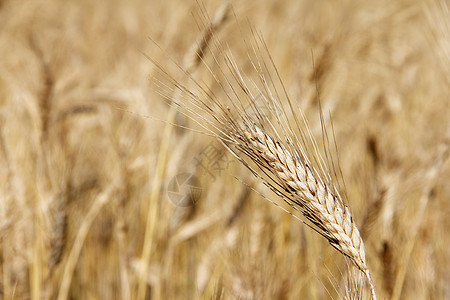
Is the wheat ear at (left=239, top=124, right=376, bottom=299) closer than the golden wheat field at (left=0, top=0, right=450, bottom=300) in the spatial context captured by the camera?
Yes

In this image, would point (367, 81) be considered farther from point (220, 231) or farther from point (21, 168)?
point (21, 168)

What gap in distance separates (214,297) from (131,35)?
2.56 meters

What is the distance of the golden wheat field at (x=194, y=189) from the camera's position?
1129 millimetres

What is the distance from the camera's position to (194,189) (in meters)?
1.48

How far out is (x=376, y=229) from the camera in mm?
1502

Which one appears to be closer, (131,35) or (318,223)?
(318,223)

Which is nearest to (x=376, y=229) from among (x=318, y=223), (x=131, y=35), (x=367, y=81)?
(x=318, y=223)

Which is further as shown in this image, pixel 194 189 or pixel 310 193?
pixel 194 189

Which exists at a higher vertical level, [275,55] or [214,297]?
[275,55]

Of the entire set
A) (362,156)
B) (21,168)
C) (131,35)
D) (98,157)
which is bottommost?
(362,156)

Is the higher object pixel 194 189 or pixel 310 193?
pixel 310 193

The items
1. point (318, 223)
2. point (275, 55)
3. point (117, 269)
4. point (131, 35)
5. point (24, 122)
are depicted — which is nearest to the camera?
point (318, 223)

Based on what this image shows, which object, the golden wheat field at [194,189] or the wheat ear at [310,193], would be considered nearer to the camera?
the wheat ear at [310,193]

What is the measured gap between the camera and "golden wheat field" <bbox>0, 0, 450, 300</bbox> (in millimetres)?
1129
